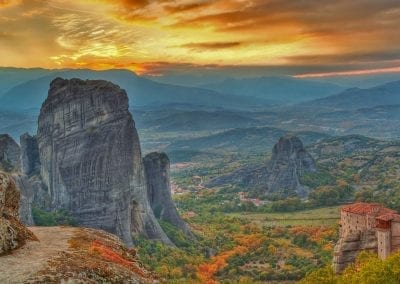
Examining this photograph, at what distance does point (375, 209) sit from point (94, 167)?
49.3 m

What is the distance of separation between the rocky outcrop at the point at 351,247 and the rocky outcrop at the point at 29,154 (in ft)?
220

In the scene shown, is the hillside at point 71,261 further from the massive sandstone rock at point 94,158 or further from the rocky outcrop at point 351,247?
the massive sandstone rock at point 94,158

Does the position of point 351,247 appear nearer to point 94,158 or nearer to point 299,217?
point 94,158

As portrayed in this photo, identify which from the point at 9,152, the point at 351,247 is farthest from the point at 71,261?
the point at 9,152

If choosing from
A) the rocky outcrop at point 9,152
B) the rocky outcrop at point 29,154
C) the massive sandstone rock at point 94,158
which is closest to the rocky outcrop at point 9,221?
the massive sandstone rock at point 94,158

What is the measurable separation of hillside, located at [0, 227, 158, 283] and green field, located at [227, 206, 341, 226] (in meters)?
124

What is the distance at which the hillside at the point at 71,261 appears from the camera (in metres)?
17.8

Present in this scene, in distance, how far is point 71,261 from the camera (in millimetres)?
19422

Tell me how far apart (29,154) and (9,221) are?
9136 cm

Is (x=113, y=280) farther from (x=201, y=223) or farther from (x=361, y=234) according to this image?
(x=201, y=223)

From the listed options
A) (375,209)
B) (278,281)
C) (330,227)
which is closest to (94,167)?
(278,281)

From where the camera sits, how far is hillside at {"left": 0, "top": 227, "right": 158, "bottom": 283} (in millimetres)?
17812

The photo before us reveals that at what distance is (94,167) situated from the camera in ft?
318

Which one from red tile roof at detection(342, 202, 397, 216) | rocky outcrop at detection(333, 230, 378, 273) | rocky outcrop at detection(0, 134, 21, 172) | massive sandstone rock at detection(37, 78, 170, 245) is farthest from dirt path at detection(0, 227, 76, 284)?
rocky outcrop at detection(0, 134, 21, 172)
